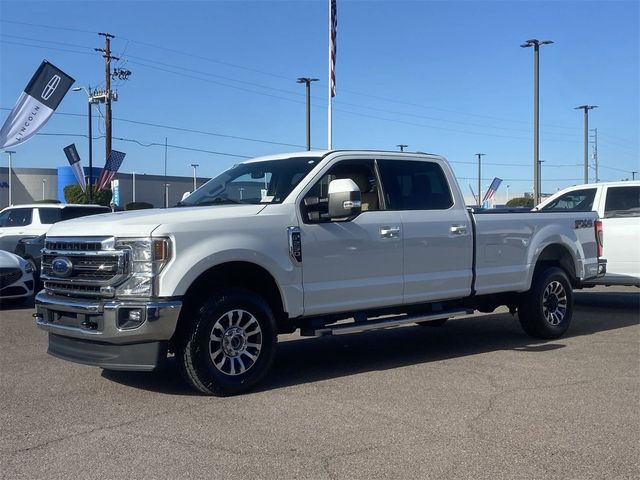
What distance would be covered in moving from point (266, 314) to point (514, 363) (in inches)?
115

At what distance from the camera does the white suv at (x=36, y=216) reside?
54.6ft

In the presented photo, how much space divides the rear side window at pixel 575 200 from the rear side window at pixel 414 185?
521 cm

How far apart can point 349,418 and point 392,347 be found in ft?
10.5

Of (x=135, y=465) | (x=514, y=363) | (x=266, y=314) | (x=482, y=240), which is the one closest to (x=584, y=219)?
(x=482, y=240)

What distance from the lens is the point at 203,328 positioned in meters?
6.06

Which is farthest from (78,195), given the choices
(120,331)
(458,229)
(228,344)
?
(120,331)

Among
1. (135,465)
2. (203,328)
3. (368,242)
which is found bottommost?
(135,465)

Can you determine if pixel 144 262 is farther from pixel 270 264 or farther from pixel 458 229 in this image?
pixel 458 229

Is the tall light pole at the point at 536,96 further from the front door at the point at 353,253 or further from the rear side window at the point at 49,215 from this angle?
the front door at the point at 353,253

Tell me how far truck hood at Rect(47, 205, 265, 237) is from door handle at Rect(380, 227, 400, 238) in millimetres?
1355

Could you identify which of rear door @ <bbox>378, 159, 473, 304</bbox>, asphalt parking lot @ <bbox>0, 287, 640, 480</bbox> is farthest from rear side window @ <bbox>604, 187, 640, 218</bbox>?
rear door @ <bbox>378, 159, 473, 304</bbox>

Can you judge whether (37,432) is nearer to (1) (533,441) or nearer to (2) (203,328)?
(2) (203,328)

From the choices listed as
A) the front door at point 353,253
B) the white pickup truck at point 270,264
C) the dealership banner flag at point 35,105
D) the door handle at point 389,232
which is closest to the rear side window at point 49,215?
the dealership banner flag at point 35,105

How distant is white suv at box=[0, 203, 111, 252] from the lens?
16.7 metres
